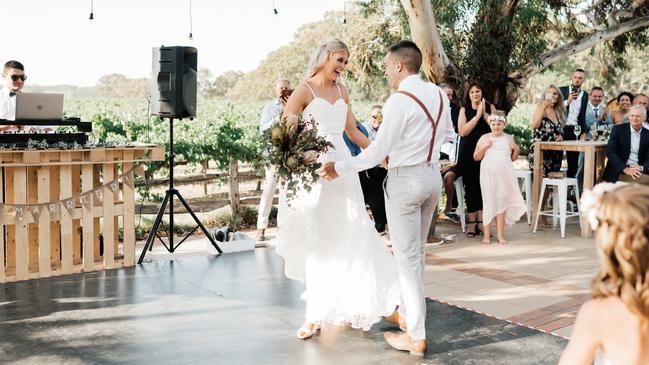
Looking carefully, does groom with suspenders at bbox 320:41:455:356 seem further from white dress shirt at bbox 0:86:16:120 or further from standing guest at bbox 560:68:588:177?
standing guest at bbox 560:68:588:177

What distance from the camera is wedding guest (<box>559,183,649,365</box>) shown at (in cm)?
188

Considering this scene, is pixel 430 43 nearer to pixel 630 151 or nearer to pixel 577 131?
pixel 577 131

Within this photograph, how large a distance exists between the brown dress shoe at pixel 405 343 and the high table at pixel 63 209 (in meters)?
3.20

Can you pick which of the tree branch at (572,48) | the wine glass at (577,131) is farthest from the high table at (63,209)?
the tree branch at (572,48)

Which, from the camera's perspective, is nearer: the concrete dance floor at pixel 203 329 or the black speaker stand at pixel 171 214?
the concrete dance floor at pixel 203 329

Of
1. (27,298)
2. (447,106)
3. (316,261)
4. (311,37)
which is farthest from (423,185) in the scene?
(311,37)

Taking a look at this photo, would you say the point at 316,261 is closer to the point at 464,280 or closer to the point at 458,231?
the point at 464,280

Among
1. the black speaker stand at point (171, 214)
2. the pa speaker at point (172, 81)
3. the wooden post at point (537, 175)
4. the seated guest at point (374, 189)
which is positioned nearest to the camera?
the black speaker stand at point (171, 214)

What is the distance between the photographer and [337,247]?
15.4ft

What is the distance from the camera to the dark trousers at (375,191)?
784 centimetres

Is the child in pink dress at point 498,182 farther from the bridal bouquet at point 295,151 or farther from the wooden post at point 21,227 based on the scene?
the wooden post at point 21,227

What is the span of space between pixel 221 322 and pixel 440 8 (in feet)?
27.5

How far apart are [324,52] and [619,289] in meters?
2.93

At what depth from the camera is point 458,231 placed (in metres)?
8.69
